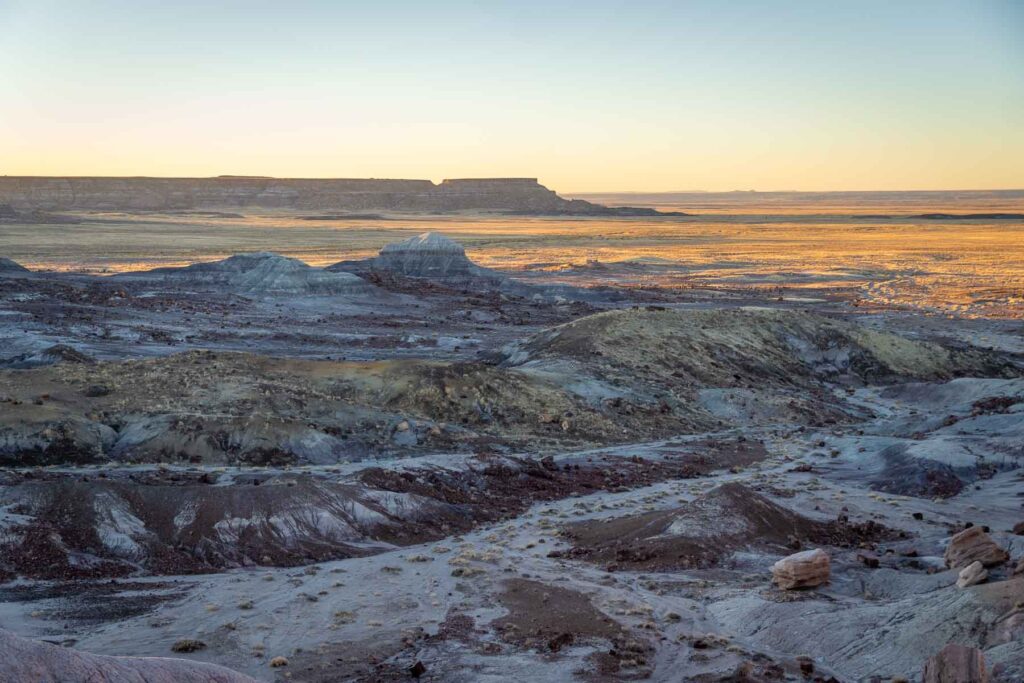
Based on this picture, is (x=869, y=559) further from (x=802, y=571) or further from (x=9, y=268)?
(x=9, y=268)

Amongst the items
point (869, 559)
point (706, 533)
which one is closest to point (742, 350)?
point (706, 533)

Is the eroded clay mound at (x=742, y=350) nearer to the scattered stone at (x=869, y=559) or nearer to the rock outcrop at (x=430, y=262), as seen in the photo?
the scattered stone at (x=869, y=559)

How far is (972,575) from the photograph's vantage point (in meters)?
16.0

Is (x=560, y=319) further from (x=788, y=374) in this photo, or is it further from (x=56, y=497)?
(x=56, y=497)

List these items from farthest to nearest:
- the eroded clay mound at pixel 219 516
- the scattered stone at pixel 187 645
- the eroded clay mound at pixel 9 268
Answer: the eroded clay mound at pixel 9 268 < the eroded clay mound at pixel 219 516 < the scattered stone at pixel 187 645

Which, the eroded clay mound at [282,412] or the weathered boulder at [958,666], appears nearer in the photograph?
the weathered boulder at [958,666]

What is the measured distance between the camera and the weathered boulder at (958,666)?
1197 cm

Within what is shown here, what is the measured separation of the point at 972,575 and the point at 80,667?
1331cm

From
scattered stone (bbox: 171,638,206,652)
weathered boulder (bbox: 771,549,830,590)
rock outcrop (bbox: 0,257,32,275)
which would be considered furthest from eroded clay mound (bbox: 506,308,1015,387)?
rock outcrop (bbox: 0,257,32,275)

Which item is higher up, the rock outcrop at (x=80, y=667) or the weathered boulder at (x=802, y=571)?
the rock outcrop at (x=80, y=667)

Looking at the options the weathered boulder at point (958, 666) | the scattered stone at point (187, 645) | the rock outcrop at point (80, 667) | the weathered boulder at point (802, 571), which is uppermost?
the rock outcrop at point (80, 667)

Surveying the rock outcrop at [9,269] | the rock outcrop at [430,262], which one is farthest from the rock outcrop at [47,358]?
the rock outcrop at [430,262]

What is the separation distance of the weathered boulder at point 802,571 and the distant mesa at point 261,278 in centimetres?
5211

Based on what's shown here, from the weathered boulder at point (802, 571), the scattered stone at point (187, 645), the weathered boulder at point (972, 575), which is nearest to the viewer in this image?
the scattered stone at point (187, 645)
